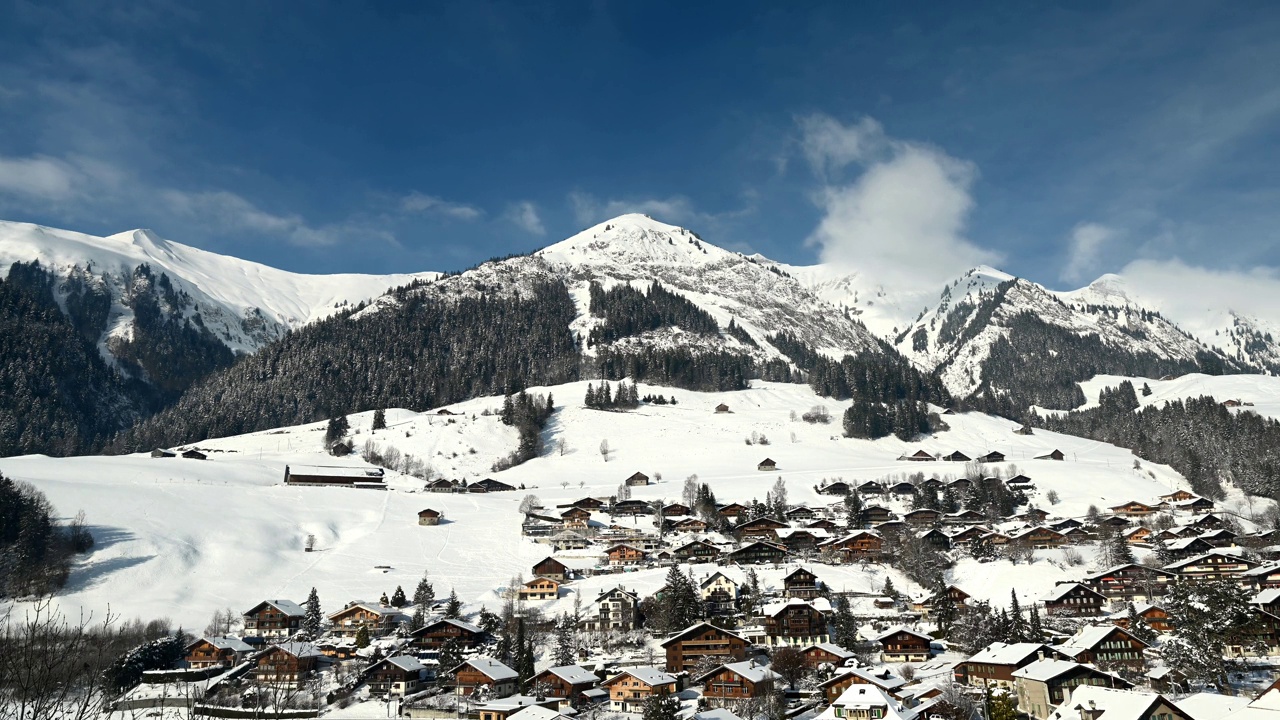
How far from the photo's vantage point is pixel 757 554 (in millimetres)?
84125

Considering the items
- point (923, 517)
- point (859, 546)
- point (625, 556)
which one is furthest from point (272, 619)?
point (923, 517)

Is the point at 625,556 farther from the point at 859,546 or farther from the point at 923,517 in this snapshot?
the point at 923,517

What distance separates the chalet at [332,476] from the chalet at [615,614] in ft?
190

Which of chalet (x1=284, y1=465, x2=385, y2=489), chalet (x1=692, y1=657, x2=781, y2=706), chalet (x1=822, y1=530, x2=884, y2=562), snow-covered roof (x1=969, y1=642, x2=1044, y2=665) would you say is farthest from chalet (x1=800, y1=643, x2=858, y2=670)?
chalet (x1=284, y1=465, x2=385, y2=489)

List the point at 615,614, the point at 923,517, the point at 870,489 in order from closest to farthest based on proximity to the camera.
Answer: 1. the point at 615,614
2. the point at 923,517
3. the point at 870,489

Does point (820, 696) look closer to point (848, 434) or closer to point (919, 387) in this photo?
point (848, 434)

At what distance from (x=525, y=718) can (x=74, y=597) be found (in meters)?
40.5

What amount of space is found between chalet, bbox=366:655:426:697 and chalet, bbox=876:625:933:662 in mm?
31802

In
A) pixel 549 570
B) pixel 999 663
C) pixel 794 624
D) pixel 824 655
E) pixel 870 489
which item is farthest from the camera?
pixel 870 489

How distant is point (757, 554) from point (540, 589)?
23.3 m

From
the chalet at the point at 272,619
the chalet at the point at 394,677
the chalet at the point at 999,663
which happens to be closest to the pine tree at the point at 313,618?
the chalet at the point at 272,619

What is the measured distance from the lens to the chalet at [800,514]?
9788cm

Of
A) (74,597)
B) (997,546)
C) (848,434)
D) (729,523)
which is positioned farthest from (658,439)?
(74,597)

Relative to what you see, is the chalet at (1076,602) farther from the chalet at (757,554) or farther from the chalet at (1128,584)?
the chalet at (757,554)
